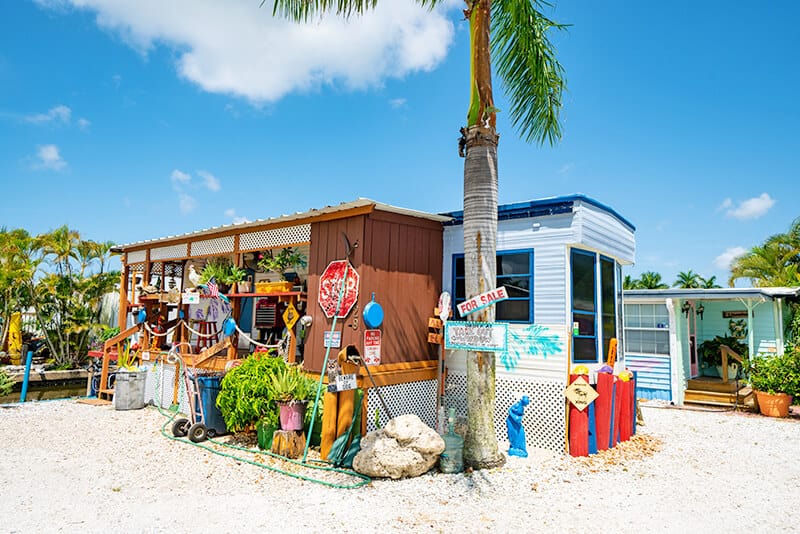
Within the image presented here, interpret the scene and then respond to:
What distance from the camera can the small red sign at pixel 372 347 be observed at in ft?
24.1

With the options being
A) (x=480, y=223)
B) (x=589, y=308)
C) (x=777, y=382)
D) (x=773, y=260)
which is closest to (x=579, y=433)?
(x=589, y=308)

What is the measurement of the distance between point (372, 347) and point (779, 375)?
9093 mm

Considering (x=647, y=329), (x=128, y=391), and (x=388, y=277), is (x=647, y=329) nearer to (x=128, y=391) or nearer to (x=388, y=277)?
(x=388, y=277)

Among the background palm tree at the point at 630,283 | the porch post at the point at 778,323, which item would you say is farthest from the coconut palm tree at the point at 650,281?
the porch post at the point at 778,323

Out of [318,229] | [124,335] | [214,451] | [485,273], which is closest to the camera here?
[485,273]

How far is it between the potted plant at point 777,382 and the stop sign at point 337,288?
30.4 feet

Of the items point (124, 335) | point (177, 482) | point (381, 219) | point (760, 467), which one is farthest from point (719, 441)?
point (124, 335)

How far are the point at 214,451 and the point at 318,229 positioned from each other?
3586 millimetres

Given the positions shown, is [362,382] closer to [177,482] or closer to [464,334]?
[464,334]

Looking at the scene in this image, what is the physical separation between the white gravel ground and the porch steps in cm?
399

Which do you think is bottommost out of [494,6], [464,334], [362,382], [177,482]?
[177,482]

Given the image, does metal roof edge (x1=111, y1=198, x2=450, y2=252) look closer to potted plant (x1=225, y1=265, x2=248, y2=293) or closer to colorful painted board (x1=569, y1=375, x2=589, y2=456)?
potted plant (x1=225, y1=265, x2=248, y2=293)

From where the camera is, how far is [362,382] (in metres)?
7.12

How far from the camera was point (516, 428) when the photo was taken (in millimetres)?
7105
